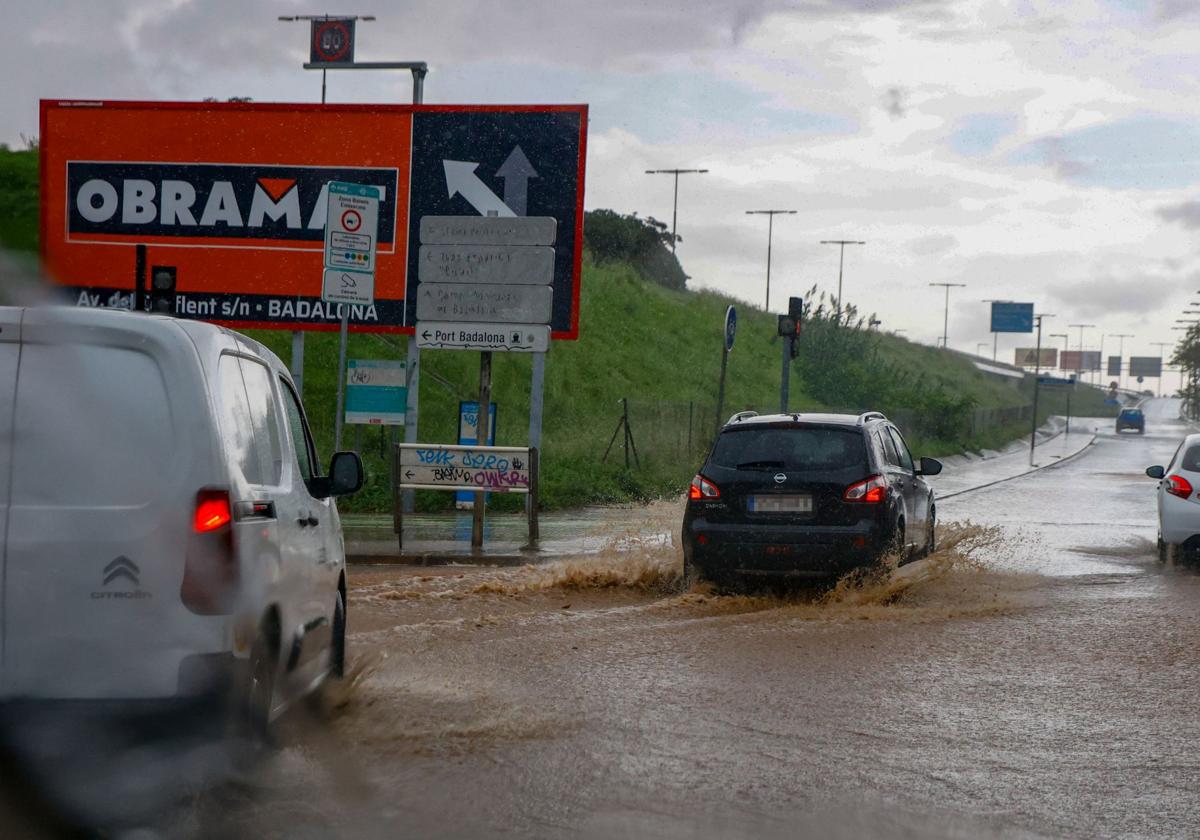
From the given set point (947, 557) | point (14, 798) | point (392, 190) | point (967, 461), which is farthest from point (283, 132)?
point (967, 461)

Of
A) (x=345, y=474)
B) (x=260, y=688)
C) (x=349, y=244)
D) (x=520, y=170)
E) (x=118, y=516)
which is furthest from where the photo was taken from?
(x=520, y=170)

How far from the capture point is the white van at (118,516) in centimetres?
478

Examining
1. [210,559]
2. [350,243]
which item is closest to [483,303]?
[350,243]

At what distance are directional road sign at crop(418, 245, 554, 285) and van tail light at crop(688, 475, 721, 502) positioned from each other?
235 inches

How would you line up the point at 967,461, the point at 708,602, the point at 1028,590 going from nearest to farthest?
the point at 708,602 < the point at 1028,590 < the point at 967,461

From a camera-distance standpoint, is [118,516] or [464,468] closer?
[118,516]

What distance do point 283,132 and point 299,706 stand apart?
690 inches

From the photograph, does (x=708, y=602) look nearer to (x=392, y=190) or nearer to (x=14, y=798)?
(x=14, y=798)

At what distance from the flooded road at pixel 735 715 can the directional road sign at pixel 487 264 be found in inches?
200

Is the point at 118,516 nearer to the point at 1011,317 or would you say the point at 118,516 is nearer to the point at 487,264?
the point at 487,264

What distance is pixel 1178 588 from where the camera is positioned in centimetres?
1429

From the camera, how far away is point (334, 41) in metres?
31.1

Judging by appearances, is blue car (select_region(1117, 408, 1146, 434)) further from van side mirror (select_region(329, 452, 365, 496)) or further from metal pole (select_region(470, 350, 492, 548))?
van side mirror (select_region(329, 452, 365, 496))

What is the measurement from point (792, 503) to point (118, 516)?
822 centimetres
